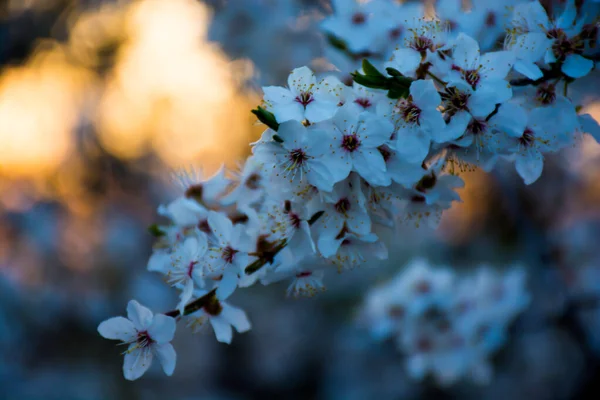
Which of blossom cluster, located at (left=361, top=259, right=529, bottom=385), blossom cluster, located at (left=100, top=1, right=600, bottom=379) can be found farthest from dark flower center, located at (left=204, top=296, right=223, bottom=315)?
blossom cluster, located at (left=361, top=259, right=529, bottom=385)

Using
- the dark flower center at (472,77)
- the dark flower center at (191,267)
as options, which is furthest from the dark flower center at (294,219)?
the dark flower center at (472,77)

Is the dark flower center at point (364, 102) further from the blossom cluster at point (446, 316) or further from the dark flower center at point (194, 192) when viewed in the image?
the blossom cluster at point (446, 316)

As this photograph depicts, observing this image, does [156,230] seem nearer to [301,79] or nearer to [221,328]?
[221,328]

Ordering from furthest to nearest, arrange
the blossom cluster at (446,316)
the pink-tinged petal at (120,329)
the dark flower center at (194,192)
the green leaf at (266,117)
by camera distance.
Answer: the blossom cluster at (446,316) → the dark flower center at (194,192) → the pink-tinged petal at (120,329) → the green leaf at (266,117)

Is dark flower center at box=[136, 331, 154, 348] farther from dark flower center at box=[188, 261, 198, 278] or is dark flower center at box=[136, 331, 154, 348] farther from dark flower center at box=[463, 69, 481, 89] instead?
dark flower center at box=[463, 69, 481, 89]

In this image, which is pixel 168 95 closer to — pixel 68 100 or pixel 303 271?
pixel 68 100

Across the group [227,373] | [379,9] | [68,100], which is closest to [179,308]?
[379,9]
